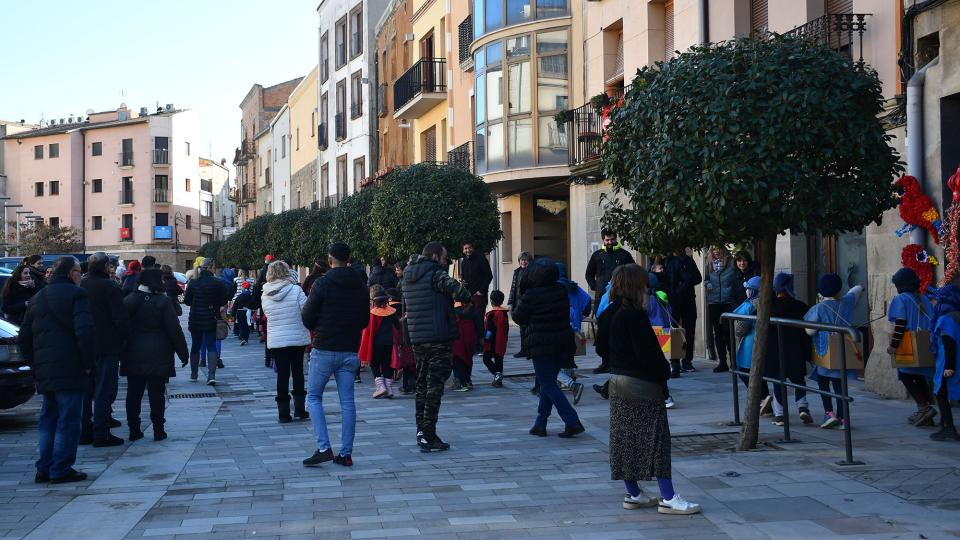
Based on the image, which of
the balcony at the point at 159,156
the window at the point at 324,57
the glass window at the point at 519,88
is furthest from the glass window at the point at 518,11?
the balcony at the point at 159,156

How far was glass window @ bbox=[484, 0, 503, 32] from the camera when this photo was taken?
25328 millimetres

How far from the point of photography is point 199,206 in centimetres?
8831

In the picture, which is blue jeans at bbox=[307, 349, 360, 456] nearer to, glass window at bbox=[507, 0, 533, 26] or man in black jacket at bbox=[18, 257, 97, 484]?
man in black jacket at bbox=[18, 257, 97, 484]

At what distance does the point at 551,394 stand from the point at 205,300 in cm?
813

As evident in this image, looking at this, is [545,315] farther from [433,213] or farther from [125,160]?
[125,160]

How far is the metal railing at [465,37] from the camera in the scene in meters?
28.9

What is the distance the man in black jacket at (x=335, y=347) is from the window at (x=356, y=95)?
3413cm

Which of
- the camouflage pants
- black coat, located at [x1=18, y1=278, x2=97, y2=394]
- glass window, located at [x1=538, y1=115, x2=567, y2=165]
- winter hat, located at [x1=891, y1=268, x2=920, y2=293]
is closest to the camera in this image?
black coat, located at [x1=18, y1=278, x2=97, y2=394]

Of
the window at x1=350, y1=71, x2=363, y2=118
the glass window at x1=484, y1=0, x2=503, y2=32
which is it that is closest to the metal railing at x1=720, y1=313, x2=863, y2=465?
the glass window at x1=484, y1=0, x2=503, y2=32

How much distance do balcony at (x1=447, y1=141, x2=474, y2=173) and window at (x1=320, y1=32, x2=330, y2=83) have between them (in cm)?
2093

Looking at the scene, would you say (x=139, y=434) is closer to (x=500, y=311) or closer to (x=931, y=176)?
(x=500, y=311)

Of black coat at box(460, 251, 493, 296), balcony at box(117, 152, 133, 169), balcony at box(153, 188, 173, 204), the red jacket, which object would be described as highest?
balcony at box(117, 152, 133, 169)

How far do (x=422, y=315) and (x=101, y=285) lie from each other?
326 cm

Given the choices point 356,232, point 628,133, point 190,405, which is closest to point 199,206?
point 356,232
